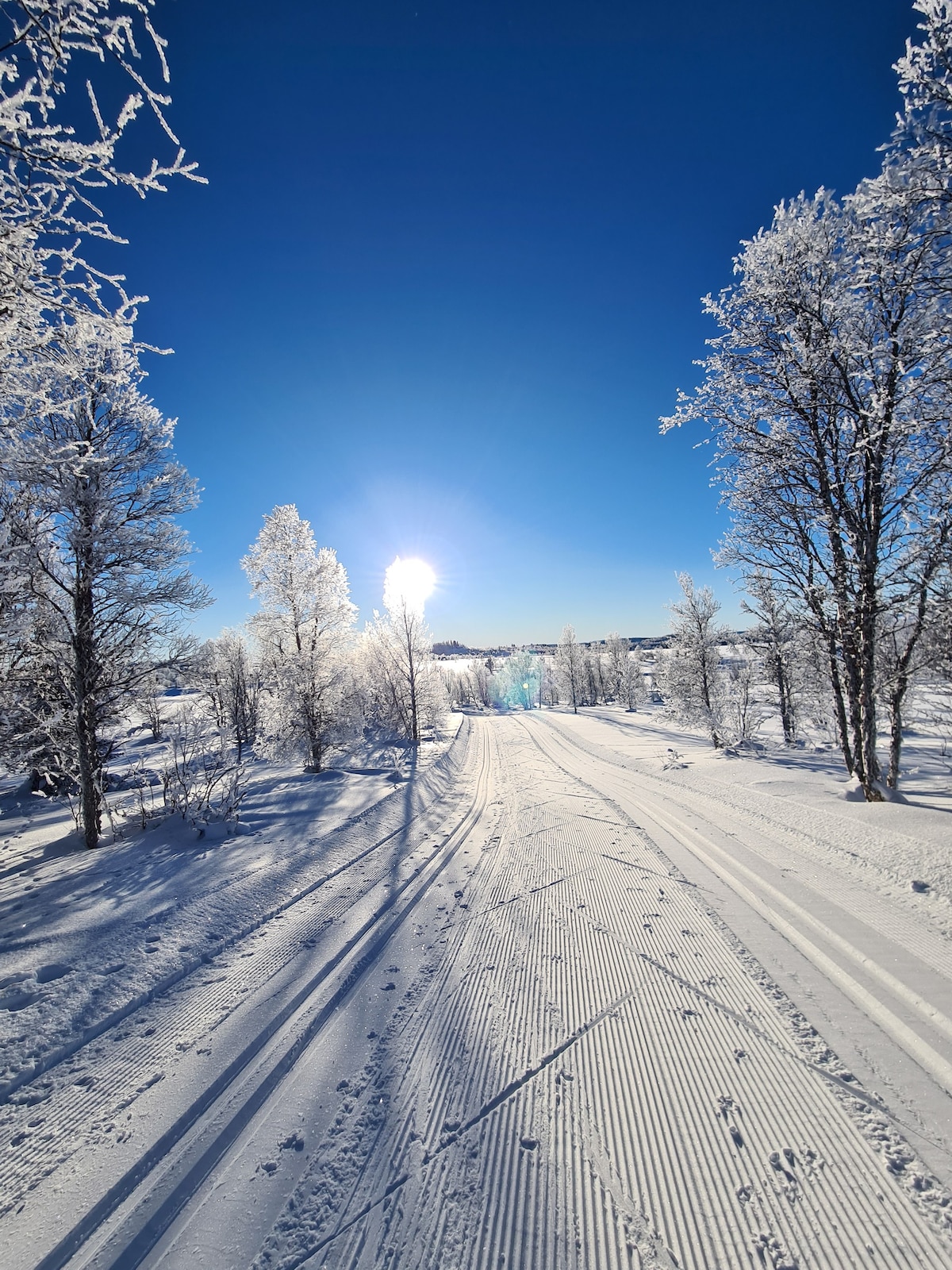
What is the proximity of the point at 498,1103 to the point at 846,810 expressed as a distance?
6.69 metres

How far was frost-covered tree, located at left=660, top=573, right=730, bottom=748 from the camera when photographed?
23.9 m

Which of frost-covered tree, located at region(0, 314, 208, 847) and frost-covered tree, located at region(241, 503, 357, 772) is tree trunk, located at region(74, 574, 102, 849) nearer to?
frost-covered tree, located at region(0, 314, 208, 847)

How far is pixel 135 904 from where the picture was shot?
458 centimetres

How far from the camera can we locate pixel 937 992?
312cm

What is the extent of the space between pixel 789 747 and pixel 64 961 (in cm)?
2437

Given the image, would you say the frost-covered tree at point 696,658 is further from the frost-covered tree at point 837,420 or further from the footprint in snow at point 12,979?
the footprint in snow at point 12,979

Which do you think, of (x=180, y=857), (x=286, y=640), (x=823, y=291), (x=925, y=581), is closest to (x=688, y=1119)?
(x=180, y=857)

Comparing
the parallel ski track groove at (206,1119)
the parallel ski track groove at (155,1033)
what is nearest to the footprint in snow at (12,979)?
the parallel ski track groove at (155,1033)

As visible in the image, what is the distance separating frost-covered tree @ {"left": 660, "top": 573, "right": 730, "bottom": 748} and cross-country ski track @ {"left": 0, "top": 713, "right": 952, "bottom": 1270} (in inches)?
825

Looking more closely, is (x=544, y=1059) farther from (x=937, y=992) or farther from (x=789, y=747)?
(x=789, y=747)

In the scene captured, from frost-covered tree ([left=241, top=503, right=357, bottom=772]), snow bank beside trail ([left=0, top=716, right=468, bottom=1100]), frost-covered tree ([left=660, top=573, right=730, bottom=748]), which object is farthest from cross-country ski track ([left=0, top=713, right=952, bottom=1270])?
frost-covered tree ([left=660, top=573, right=730, bottom=748])

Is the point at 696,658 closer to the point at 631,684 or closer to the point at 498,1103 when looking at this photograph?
the point at 498,1103

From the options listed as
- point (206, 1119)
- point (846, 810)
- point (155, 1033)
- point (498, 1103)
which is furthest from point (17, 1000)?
point (846, 810)

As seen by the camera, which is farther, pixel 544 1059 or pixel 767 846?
pixel 767 846
